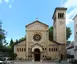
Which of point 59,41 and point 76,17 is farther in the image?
point 59,41

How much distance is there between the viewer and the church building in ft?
241

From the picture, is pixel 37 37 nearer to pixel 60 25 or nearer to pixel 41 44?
pixel 41 44

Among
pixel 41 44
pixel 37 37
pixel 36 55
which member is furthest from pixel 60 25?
pixel 36 55

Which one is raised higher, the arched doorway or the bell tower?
the bell tower

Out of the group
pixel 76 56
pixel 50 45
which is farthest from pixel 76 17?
pixel 50 45

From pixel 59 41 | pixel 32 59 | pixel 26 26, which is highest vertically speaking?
pixel 26 26

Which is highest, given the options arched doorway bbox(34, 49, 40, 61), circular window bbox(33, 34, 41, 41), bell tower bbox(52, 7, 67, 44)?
bell tower bbox(52, 7, 67, 44)

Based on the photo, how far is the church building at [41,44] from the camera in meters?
73.6

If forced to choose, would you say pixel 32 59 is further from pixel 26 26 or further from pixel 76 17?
pixel 76 17

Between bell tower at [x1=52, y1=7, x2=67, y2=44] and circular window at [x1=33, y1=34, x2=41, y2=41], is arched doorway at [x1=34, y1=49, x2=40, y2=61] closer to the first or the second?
circular window at [x1=33, y1=34, x2=41, y2=41]

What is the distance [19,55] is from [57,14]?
16.9 m

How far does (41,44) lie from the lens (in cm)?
7438

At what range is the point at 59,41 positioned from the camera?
247 feet

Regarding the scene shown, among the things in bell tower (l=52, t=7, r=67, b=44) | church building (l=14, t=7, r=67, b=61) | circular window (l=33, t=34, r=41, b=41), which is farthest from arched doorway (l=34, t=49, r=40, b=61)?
bell tower (l=52, t=7, r=67, b=44)
